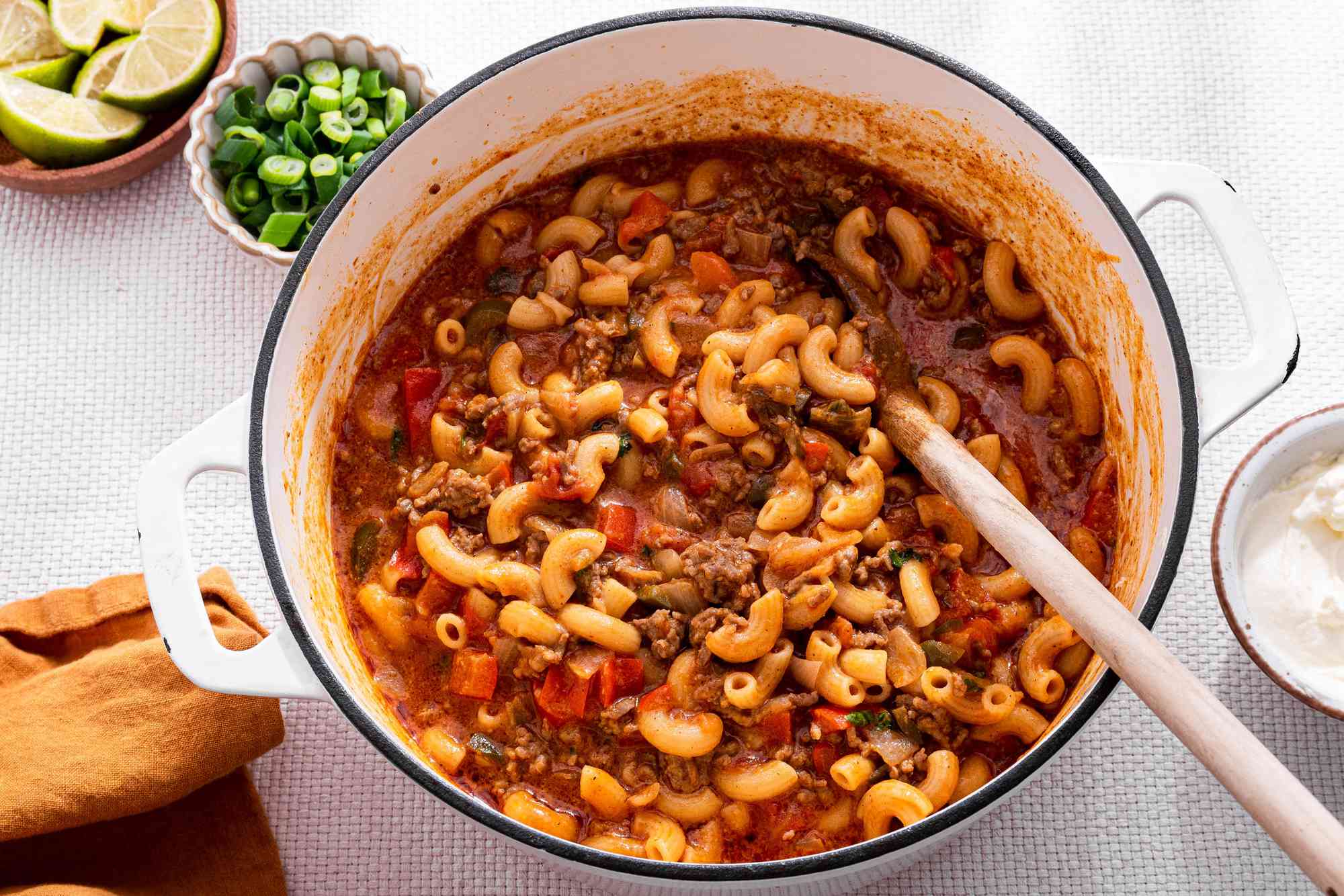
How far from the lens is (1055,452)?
3.04 metres

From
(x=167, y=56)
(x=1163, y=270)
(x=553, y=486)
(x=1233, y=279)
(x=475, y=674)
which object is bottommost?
(x=475, y=674)

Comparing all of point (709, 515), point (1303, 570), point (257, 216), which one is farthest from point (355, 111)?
point (1303, 570)

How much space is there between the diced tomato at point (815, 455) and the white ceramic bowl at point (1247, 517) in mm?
896

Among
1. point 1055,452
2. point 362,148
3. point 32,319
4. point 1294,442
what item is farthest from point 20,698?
point 1294,442

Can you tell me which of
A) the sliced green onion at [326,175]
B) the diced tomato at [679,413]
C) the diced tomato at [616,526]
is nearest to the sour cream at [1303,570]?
the diced tomato at [679,413]

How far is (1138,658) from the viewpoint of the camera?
7.26 feet

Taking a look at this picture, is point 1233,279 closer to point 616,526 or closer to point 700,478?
point 700,478

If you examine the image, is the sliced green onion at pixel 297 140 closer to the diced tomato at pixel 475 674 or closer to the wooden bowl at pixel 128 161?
the wooden bowl at pixel 128 161

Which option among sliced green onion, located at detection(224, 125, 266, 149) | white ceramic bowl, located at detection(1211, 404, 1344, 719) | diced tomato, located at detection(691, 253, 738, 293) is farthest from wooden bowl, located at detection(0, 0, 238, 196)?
white ceramic bowl, located at detection(1211, 404, 1344, 719)

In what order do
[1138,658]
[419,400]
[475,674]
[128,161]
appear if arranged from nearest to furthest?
1. [1138,658]
2. [475,674]
3. [419,400]
4. [128,161]

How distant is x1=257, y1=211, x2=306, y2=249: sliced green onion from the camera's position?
3.30 metres

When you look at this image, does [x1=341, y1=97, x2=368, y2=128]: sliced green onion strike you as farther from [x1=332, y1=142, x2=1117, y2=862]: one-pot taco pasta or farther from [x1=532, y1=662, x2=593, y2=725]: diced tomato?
[x1=532, y1=662, x2=593, y2=725]: diced tomato

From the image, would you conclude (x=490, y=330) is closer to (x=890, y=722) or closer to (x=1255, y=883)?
(x=890, y=722)

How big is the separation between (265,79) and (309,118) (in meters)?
0.21
